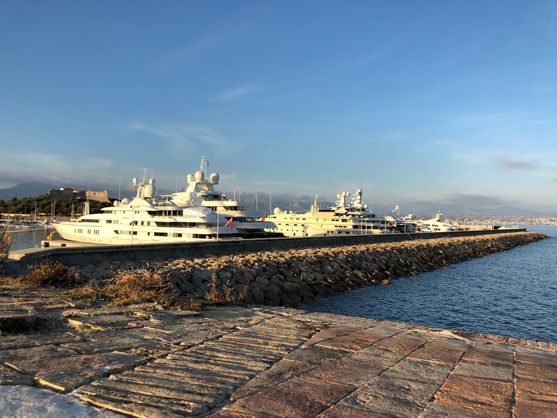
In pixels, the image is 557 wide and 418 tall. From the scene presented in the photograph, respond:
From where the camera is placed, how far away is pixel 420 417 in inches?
149

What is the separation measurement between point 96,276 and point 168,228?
1022 inches

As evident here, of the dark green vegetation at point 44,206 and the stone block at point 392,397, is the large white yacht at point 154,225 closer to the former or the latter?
the stone block at point 392,397

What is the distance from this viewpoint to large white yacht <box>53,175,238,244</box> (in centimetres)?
3888

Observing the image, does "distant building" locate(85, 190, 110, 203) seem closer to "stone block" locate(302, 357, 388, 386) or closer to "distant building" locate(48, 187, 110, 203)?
"distant building" locate(48, 187, 110, 203)

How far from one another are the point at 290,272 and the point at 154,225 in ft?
73.2

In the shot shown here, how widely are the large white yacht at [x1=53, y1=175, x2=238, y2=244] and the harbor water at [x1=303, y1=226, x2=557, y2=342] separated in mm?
16665

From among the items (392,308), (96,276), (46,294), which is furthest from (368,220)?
(46,294)

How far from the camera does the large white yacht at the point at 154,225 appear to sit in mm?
38875

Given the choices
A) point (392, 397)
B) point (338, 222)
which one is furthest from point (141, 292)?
point (338, 222)

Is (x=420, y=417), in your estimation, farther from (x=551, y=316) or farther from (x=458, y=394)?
(x=551, y=316)

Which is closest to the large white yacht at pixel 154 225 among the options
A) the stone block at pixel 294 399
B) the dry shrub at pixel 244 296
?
the dry shrub at pixel 244 296

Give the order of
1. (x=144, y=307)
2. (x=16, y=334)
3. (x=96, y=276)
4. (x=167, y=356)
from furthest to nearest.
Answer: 1. (x=96, y=276)
2. (x=144, y=307)
3. (x=16, y=334)
4. (x=167, y=356)

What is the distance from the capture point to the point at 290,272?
22953 millimetres

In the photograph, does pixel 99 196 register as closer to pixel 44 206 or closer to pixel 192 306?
pixel 44 206
